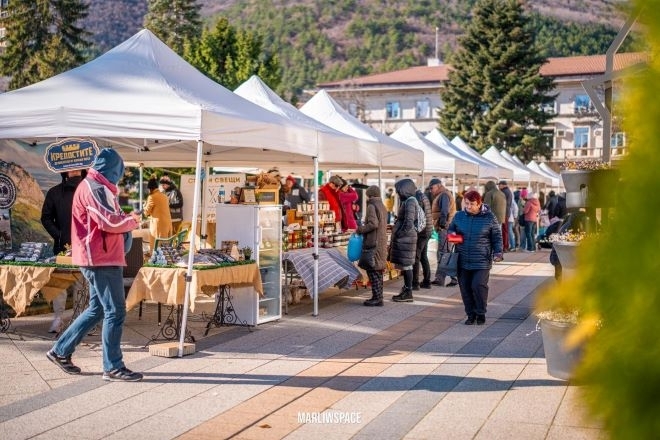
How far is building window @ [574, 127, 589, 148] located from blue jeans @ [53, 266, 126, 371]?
7642 centimetres

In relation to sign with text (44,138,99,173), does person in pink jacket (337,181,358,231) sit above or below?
below

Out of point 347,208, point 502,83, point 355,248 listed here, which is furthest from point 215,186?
point 502,83

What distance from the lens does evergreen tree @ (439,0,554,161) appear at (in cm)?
5984

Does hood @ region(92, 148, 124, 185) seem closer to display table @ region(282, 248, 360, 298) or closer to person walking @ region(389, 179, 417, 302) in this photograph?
display table @ region(282, 248, 360, 298)

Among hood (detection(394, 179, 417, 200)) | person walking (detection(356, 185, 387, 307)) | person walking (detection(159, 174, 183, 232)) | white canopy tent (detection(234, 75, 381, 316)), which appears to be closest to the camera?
white canopy tent (detection(234, 75, 381, 316))

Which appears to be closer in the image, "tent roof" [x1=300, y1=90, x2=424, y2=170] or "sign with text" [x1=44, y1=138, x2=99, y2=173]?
"sign with text" [x1=44, y1=138, x2=99, y2=173]

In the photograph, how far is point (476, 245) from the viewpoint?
10688 mm

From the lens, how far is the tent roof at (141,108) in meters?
8.65

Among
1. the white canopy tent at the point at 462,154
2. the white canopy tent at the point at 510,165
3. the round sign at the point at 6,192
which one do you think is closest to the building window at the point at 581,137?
the white canopy tent at the point at 510,165

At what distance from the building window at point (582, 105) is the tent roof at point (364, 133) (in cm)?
6612

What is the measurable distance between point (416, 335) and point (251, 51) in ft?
125

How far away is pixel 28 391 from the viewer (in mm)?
7027

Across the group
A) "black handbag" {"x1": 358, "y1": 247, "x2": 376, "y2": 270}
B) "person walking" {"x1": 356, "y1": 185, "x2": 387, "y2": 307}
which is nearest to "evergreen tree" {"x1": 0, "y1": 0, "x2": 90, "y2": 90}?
"person walking" {"x1": 356, "y1": 185, "x2": 387, "y2": 307}

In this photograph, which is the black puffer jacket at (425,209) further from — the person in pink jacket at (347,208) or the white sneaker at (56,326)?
the white sneaker at (56,326)
